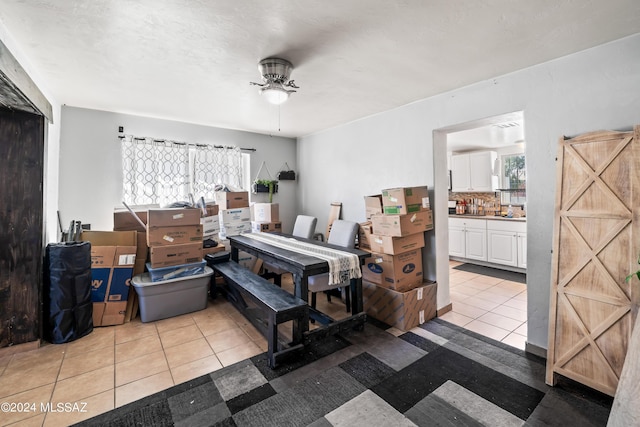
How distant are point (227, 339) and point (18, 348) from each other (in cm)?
168

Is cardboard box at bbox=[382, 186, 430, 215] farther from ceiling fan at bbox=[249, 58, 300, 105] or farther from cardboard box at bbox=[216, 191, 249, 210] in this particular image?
cardboard box at bbox=[216, 191, 249, 210]

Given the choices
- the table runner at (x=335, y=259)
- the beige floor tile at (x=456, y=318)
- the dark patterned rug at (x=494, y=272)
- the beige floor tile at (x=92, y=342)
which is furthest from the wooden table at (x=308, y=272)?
the dark patterned rug at (x=494, y=272)

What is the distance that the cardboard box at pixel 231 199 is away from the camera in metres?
4.02

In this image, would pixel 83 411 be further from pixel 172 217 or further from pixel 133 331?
pixel 172 217

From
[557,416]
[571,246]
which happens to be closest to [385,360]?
[557,416]

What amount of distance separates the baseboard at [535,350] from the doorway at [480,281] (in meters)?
0.11

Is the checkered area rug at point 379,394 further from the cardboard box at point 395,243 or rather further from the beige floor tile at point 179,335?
the cardboard box at point 395,243

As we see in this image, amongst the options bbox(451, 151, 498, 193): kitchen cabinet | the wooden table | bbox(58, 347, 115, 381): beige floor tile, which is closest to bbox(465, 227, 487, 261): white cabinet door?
bbox(451, 151, 498, 193): kitchen cabinet

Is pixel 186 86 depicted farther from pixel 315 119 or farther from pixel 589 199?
pixel 589 199

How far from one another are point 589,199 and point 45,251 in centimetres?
434

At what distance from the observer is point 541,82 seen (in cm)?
223

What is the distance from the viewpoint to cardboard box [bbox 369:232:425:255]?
277 centimetres

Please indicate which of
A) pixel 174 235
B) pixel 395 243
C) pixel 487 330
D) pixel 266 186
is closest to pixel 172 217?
pixel 174 235

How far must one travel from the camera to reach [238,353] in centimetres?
236
